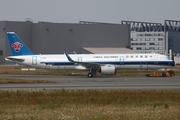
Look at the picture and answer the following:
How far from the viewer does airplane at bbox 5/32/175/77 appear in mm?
46594

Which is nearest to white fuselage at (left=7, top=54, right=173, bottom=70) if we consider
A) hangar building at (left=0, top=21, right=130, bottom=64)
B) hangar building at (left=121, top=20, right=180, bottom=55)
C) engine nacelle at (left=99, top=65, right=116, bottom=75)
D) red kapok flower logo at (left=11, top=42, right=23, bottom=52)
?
red kapok flower logo at (left=11, top=42, right=23, bottom=52)

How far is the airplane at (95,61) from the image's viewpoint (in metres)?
46.6

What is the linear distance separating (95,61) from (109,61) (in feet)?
5.97

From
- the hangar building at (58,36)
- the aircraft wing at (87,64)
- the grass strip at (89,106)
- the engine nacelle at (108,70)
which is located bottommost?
the grass strip at (89,106)

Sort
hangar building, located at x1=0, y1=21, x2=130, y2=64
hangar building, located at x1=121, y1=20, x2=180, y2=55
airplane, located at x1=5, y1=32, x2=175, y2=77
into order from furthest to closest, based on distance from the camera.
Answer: hangar building, located at x1=121, y1=20, x2=180, y2=55, hangar building, located at x1=0, y1=21, x2=130, y2=64, airplane, located at x1=5, y1=32, x2=175, y2=77

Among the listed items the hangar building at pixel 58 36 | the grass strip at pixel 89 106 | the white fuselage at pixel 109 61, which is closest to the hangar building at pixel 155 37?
the hangar building at pixel 58 36

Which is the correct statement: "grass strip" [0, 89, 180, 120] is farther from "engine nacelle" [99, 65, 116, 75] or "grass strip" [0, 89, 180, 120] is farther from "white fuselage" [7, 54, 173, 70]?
"white fuselage" [7, 54, 173, 70]

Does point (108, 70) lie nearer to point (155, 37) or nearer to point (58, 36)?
point (58, 36)

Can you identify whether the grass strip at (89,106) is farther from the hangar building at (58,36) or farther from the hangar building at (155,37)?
the hangar building at (155,37)

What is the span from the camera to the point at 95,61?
47938mm

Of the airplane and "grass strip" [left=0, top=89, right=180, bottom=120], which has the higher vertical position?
the airplane

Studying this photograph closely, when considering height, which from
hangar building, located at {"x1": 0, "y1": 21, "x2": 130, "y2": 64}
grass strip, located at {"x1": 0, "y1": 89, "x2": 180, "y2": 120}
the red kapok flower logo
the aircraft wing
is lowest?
grass strip, located at {"x1": 0, "y1": 89, "x2": 180, "y2": 120}

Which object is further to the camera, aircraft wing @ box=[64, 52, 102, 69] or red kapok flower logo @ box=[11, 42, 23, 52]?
red kapok flower logo @ box=[11, 42, 23, 52]

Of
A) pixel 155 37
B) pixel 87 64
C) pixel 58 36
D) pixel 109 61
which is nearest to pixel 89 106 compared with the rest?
pixel 87 64
